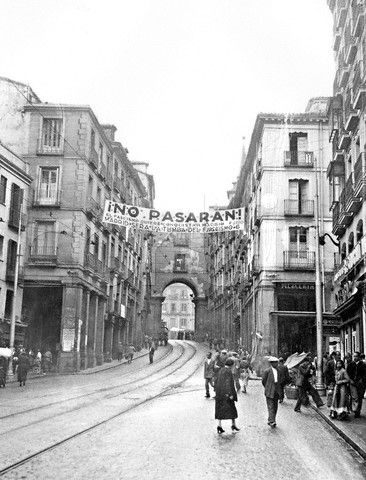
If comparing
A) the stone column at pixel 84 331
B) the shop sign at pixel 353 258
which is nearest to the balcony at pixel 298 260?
the shop sign at pixel 353 258

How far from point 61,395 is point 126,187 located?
35.5m

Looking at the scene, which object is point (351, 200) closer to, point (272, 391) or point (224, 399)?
point (272, 391)

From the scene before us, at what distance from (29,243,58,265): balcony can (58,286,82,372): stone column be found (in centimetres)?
196

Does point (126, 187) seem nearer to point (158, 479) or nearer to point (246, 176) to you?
point (246, 176)

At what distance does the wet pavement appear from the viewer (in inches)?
339

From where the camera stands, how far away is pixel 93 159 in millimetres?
42969

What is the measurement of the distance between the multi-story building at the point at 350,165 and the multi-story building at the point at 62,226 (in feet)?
54.9

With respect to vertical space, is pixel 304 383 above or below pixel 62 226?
below

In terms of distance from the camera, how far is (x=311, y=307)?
136 ft

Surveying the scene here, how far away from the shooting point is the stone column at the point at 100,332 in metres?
45.1

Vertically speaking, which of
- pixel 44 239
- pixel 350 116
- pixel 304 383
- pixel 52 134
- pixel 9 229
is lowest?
pixel 304 383

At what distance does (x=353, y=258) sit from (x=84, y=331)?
21.5 metres

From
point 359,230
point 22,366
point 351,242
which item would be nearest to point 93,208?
point 22,366

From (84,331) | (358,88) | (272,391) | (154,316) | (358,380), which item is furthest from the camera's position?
(154,316)
